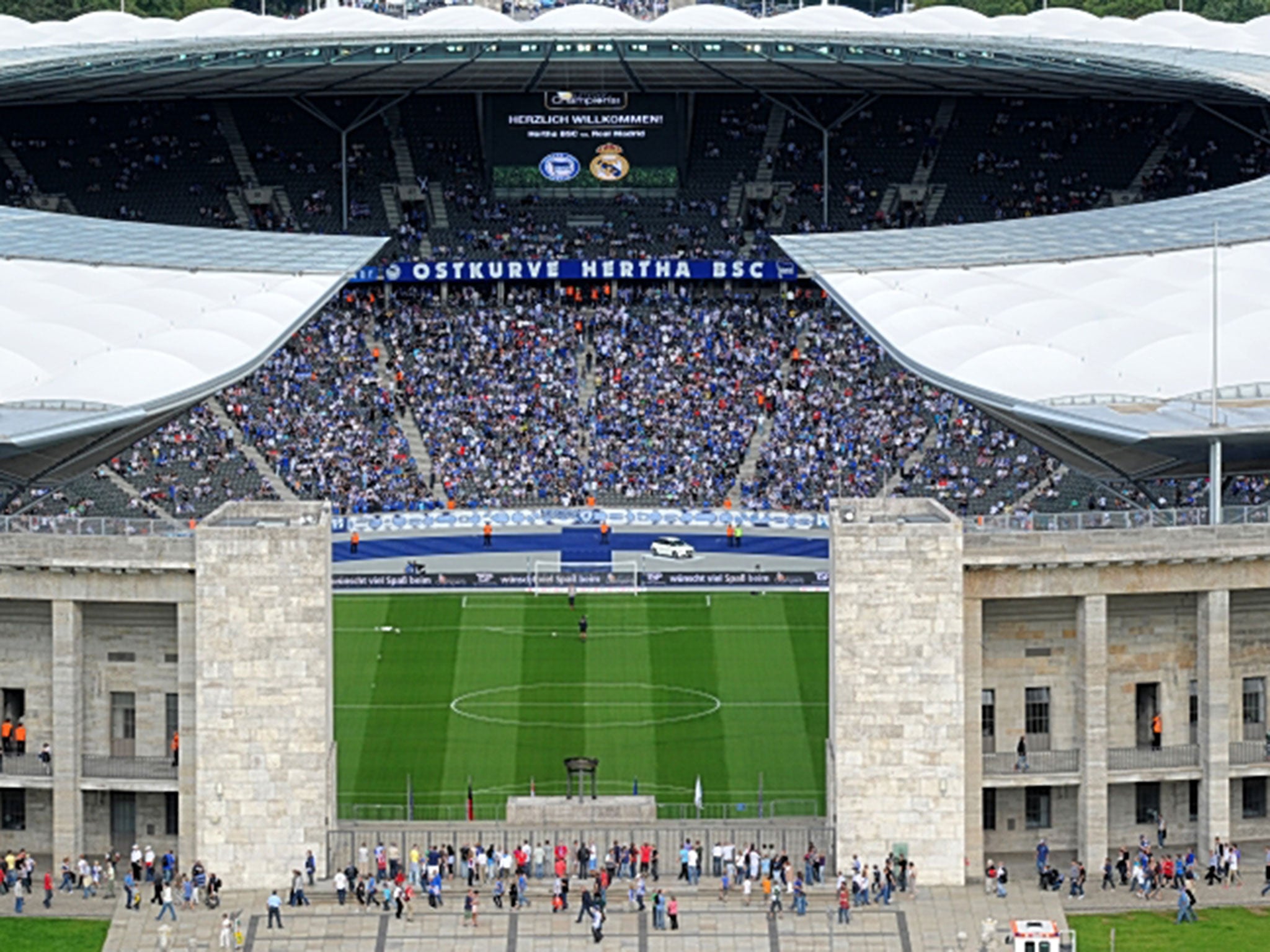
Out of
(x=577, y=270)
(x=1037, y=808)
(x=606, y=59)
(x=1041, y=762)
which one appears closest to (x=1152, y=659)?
(x=1041, y=762)

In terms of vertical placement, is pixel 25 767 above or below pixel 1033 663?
below

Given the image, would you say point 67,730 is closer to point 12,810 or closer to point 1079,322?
point 12,810

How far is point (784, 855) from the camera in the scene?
8362 cm

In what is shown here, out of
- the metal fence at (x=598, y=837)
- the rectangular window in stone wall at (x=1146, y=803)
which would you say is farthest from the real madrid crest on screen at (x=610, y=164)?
the rectangular window in stone wall at (x=1146, y=803)

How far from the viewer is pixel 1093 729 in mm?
86188

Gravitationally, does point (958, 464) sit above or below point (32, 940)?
above

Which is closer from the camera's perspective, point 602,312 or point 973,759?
point 973,759

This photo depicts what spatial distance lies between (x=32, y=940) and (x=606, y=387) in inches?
2548

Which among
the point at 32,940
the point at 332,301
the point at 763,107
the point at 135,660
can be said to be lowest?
the point at 32,940

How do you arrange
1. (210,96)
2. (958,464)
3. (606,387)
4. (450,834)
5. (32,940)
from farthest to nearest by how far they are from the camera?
(210,96)
(606,387)
(958,464)
(450,834)
(32,940)

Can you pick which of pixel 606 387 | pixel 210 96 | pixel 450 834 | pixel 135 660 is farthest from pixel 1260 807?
pixel 210 96

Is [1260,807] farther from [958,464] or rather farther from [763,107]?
[763,107]

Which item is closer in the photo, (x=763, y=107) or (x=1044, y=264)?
(x=1044, y=264)

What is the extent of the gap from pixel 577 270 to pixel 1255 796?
63.7 meters
